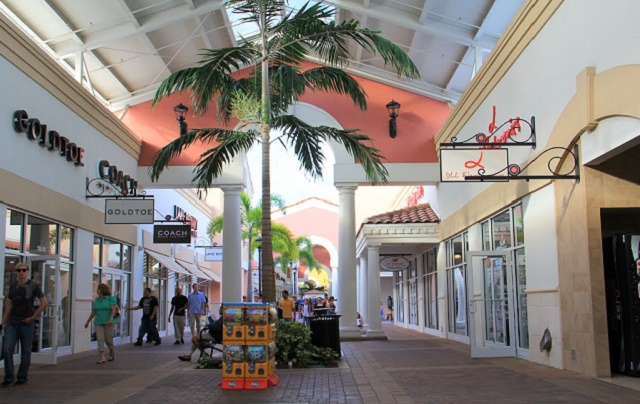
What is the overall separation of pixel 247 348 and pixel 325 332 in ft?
11.8

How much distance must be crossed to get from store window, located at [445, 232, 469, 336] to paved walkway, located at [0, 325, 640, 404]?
4726 millimetres

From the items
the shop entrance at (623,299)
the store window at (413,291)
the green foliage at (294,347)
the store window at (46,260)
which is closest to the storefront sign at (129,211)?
the store window at (46,260)

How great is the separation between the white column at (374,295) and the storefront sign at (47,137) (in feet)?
30.4

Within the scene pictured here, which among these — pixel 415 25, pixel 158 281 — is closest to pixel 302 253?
pixel 158 281

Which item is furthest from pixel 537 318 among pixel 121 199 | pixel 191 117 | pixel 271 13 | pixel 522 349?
pixel 191 117

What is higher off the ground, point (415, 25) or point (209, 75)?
point (415, 25)

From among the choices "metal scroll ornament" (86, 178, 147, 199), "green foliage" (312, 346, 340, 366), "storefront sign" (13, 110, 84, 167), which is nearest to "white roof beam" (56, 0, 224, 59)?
"storefront sign" (13, 110, 84, 167)

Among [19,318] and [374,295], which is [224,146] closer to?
[19,318]

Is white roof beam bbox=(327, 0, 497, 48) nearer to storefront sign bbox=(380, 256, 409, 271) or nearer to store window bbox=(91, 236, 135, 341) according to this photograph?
store window bbox=(91, 236, 135, 341)

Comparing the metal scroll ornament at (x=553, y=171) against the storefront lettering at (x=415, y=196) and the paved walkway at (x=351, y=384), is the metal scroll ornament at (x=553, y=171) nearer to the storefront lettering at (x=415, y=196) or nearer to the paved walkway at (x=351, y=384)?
the paved walkway at (x=351, y=384)

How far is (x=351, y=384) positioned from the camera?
970cm

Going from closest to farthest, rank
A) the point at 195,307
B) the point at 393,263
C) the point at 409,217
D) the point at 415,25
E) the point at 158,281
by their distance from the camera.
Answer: the point at 415,25
the point at 195,307
the point at 409,217
the point at 158,281
the point at 393,263

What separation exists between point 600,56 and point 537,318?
15.7ft

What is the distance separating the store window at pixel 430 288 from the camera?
885 inches
